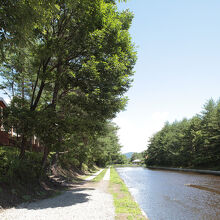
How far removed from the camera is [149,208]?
9.77 m

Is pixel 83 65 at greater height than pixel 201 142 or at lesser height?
greater

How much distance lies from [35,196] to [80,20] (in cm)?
960

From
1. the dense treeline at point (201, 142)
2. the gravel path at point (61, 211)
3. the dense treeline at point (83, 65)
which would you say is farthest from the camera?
the dense treeline at point (201, 142)

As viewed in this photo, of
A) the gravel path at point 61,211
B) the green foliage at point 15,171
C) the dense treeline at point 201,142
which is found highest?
the dense treeline at point 201,142

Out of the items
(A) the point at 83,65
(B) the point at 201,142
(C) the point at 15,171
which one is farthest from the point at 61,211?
(B) the point at 201,142

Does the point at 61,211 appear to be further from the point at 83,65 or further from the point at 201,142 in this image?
the point at 201,142

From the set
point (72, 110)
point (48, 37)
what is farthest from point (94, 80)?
point (72, 110)

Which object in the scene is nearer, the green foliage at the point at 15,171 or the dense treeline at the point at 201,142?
the green foliage at the point at 15,171

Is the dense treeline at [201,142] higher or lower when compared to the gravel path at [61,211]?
higher

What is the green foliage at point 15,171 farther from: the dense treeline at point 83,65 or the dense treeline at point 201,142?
the dense treeline at point 201,142

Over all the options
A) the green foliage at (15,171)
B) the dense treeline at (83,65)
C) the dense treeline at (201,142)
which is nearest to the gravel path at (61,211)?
the green foliage at (15,171)

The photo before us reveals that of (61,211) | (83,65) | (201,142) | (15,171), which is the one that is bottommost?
(61,211)

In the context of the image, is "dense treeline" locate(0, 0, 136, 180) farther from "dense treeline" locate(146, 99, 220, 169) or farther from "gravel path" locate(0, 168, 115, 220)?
"dense treeline" locate(146, 99, 220, 169)

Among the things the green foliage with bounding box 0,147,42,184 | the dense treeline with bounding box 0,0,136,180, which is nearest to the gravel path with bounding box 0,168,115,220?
the green foliage with bounding box 0,147,42,184
